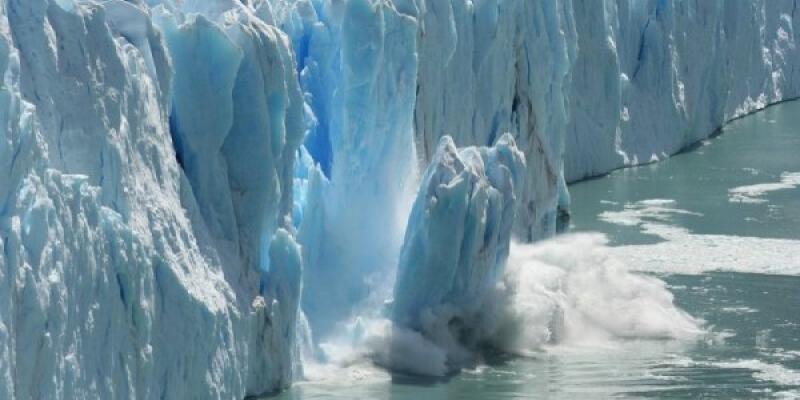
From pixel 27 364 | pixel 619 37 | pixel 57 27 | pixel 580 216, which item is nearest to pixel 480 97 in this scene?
pixel 580 216

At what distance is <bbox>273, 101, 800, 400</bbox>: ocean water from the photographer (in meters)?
13.5

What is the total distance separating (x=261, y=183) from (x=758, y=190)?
12177 mm

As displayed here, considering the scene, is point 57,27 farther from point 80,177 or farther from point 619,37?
point 619,37

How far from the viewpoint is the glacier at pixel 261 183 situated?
9766 mm

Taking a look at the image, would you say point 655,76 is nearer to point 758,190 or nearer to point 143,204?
point 758,190

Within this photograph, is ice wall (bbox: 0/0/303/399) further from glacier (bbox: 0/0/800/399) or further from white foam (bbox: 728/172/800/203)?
white foam (bbox: 728/172/800/203)

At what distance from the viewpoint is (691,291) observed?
17281mm

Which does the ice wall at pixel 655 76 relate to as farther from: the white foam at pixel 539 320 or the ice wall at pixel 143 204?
the ice wall at pixel 143 204

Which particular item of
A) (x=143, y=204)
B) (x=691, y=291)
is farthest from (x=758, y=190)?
(x=143, y=204)

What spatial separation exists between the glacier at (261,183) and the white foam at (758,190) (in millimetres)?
2684

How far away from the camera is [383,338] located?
13.9m

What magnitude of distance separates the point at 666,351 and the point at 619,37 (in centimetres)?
1104

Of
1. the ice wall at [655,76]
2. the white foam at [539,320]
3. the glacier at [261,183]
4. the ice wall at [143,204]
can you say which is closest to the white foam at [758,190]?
the ice wall at [655,76]

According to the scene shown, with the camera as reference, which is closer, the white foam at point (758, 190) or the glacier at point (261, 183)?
the glacier at point (261, 183)
